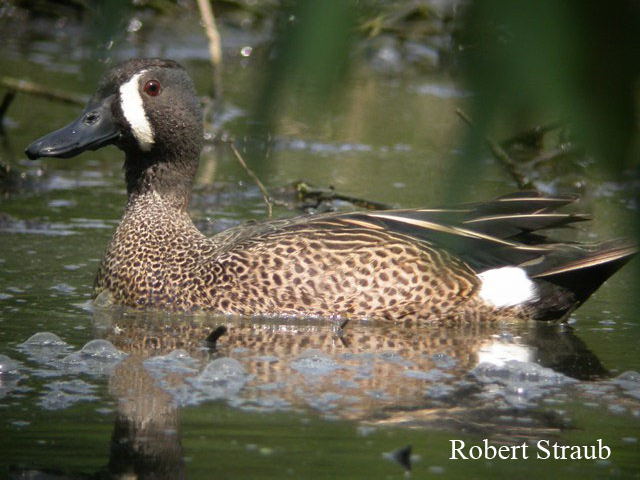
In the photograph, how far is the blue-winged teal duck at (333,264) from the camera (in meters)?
6.09

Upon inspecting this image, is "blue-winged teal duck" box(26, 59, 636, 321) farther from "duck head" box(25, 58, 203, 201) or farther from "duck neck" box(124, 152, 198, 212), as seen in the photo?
"duck neck" box(124, 152, 198, 212)

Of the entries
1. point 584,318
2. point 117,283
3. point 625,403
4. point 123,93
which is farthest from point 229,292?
point 625,403

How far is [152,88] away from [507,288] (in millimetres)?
2233

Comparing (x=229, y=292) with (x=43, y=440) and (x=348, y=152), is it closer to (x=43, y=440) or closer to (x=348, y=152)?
(x=43, y=440)

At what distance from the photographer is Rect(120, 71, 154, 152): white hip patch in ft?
21.0

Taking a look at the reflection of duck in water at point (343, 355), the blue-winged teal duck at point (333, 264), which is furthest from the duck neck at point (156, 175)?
the reflection of duck in water at point (343, 355)

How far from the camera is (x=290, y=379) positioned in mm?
4621

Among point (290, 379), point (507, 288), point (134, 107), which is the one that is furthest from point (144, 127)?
point (290, 379)

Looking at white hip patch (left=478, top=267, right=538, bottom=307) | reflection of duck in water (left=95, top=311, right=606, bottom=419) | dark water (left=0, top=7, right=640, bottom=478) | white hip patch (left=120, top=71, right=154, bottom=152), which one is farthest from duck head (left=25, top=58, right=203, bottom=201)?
white hip patch (left=478, top=267, right=538, bottom=307)

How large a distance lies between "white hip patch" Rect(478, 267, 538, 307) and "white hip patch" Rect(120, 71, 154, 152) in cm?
203

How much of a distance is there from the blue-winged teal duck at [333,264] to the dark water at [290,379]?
146mm

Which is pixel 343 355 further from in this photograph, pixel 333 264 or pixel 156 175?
pixel 156 175

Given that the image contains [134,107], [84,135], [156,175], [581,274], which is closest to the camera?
[581,274]

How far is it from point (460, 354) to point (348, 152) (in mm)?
5496
